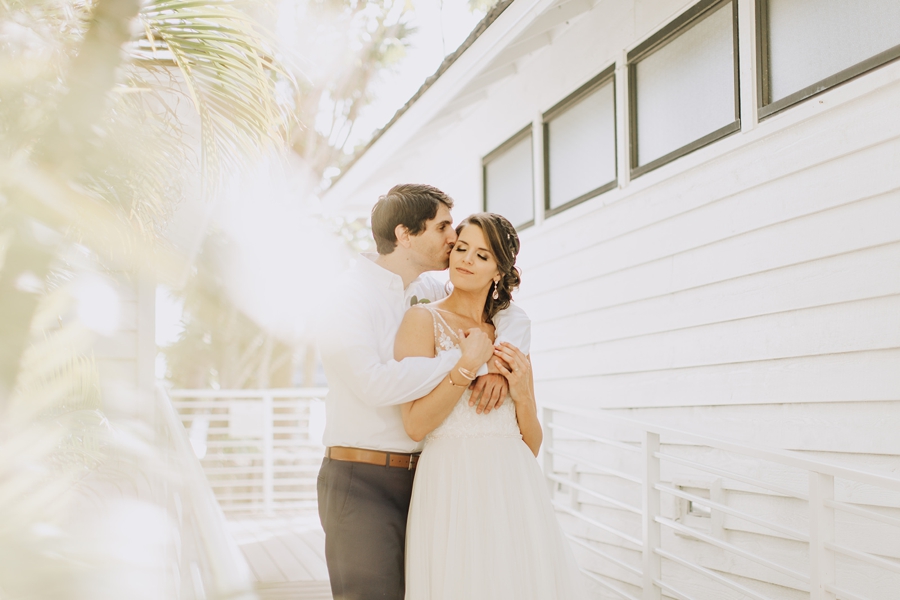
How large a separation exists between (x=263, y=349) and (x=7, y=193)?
1996 cm

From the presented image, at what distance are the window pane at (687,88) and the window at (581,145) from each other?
0.43 m

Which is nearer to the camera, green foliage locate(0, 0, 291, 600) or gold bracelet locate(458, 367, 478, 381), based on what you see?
green foliage locate(0, 0, 291, 600)

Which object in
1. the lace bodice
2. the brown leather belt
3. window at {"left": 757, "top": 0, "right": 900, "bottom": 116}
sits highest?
window at {"left": 757, "top": 0, "right": 900, "bottom": 116}

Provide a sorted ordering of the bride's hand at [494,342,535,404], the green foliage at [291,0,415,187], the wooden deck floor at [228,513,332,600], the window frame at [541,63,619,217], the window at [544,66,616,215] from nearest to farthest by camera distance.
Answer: the bride's hand at [494,342,535,404], the wooden deck floor at [228,513,332,600], the window frame at [541,63,619,217], the window at [544,66,616,215], the green foliage at [291,0,415,187]

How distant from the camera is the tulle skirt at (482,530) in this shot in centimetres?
288

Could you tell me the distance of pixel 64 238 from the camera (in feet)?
9.55

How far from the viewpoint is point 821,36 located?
152 inches

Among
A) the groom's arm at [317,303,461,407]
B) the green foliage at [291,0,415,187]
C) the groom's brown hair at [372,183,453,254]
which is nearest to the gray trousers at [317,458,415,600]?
the groom's arm at [317,303,461,407]

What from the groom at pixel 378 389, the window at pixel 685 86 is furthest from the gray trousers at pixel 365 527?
the window at pixel 685 86

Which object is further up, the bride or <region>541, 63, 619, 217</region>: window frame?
<region>541, 63, 619, 217</region>: window frame

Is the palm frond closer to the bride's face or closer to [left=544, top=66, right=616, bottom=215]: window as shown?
the bride's face

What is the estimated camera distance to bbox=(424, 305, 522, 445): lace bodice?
9.91 ft

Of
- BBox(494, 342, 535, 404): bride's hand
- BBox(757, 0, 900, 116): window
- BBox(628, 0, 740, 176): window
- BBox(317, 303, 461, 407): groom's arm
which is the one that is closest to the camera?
BBox(317, 303, 461, 407): groom's arm

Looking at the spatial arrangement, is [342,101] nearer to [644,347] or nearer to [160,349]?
[160,349]
